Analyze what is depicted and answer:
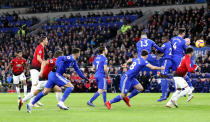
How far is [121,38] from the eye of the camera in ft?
112

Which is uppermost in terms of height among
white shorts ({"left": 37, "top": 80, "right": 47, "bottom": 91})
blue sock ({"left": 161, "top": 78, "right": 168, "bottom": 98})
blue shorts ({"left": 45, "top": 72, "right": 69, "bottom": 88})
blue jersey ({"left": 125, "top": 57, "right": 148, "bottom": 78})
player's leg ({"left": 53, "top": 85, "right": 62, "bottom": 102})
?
blue jersey ({"left": 125, "top": 57, "right": 148, "bottom": 78})

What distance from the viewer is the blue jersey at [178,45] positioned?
59.7 feet

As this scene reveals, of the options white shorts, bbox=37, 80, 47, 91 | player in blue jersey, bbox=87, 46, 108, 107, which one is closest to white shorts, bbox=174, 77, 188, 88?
player in blue jersey, bbox=87, 46, 108, 107

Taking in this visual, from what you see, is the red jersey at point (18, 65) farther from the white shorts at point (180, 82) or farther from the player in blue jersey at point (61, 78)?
the white shorts at point (180, 82)

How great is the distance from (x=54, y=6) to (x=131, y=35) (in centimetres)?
1541

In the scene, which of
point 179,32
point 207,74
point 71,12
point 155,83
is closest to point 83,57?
point 155,83

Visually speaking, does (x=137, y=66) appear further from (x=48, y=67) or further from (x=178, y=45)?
(x=178, y=45)

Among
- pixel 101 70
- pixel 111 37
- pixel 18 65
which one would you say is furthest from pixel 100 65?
pixel 111 37

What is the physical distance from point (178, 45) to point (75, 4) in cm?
2835

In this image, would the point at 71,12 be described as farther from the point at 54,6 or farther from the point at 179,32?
the point at 179,32

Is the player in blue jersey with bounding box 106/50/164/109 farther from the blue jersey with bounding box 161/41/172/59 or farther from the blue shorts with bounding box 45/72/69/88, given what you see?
the blue jersey with bounding box 161/41/172/59

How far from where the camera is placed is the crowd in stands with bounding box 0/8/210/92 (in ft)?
98.1

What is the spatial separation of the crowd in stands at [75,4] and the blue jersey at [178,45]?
821 inches

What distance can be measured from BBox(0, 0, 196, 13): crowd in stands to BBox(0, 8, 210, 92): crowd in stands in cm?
119
